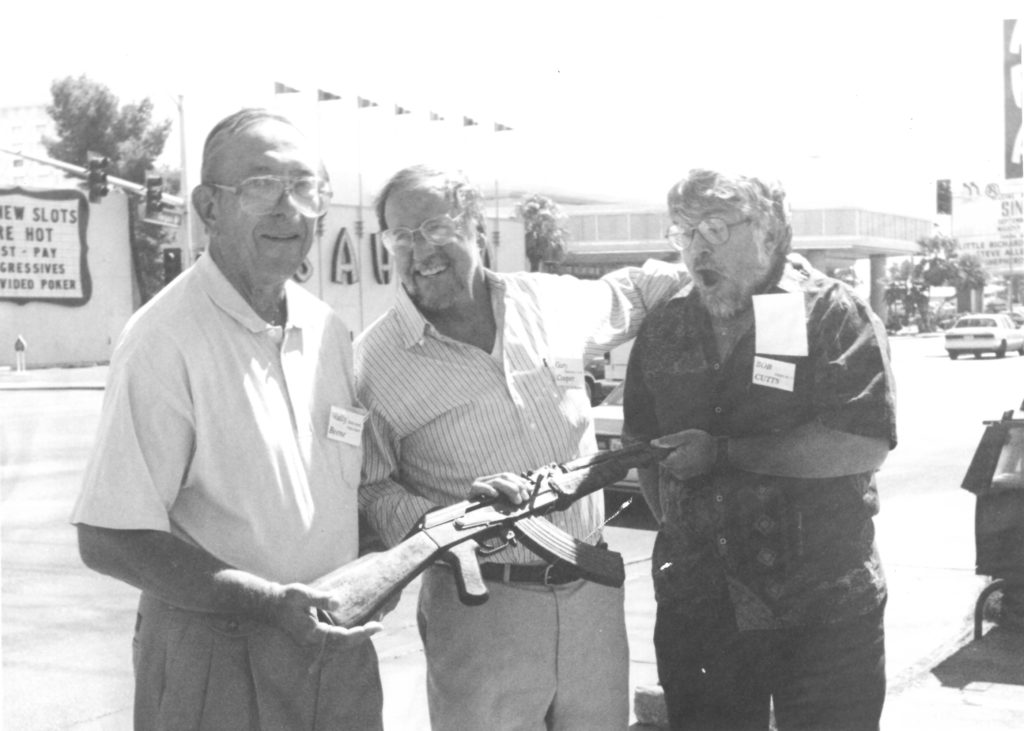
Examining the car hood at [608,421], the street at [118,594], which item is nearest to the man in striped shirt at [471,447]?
the street at [118,594]

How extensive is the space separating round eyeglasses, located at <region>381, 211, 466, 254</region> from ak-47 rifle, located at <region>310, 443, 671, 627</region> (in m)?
0.53

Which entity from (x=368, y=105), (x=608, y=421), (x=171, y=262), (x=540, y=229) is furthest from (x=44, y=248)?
(x=540, y=229)

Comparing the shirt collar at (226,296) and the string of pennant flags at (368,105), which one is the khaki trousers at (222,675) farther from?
the string of pennant flags at (368,105)

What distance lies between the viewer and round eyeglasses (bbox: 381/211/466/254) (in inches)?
98.7

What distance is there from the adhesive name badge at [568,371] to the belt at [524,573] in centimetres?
41

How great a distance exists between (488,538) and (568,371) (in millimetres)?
476

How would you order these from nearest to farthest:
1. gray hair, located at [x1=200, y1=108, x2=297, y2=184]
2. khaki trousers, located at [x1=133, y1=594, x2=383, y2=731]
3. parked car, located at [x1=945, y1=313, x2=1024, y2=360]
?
khaki trousers, located at [x1=133, y1=594, x2=383, y2=731]
gray hair, located at [x1=200, y1=108, x2=297, y2=184]
parked car, located at [x1=945, y1=313, x2=1024, y2=360]

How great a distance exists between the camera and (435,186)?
2510mm

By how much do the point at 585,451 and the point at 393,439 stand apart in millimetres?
443

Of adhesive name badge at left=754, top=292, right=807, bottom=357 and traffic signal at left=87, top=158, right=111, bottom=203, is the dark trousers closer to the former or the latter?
adhesive name badge at left=754, top=292, right=807, bottom=357

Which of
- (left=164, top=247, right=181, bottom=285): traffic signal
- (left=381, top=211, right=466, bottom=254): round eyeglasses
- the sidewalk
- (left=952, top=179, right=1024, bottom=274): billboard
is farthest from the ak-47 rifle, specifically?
(left=164, top=247, right=181, bottom=285): traffic signal

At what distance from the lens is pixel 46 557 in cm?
806

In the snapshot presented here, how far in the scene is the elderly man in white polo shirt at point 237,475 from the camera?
200 centimetres

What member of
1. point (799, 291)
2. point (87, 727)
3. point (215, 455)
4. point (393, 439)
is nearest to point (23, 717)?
point (87, 727)
